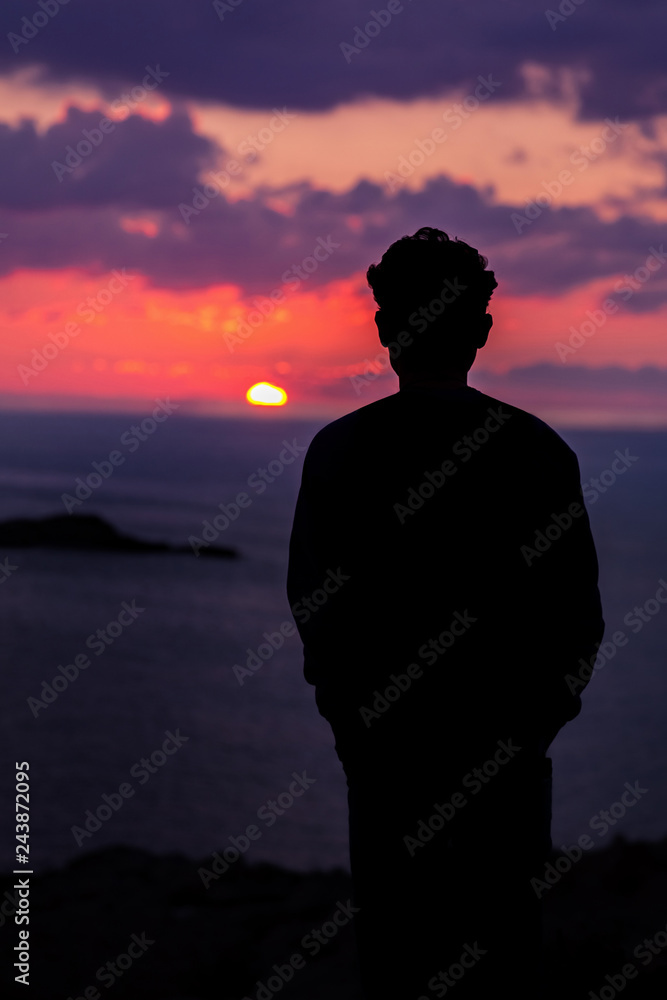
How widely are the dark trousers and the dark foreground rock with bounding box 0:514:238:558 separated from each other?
269 ft

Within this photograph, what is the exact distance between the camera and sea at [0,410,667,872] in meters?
35.5

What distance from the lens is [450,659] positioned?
2.10 m

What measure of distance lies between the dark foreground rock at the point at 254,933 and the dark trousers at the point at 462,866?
2526mm

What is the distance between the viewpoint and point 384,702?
7.04 ft

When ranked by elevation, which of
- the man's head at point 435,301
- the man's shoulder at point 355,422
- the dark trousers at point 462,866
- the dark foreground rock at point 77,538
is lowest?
the dark foreground rock at point 77,538

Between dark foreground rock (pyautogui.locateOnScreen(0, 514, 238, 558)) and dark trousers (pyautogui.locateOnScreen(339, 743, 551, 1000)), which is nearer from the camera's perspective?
dark trousers (pyautogui.locateOnScreen(339, 743, 551, 1000))

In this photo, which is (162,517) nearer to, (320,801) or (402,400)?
(320,801)

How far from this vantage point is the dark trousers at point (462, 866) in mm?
2127

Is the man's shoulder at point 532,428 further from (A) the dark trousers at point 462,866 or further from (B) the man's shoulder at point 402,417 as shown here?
(A) the dark trousers at point 462,866

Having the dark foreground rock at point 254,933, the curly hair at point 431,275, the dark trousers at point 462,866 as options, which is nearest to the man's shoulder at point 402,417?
the curly hair at point 431,275

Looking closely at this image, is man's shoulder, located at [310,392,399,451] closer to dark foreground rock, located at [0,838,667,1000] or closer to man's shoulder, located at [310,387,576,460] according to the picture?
man's shoulder, located at [310,387,576,460]

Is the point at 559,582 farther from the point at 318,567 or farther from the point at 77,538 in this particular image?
the point at 77,538

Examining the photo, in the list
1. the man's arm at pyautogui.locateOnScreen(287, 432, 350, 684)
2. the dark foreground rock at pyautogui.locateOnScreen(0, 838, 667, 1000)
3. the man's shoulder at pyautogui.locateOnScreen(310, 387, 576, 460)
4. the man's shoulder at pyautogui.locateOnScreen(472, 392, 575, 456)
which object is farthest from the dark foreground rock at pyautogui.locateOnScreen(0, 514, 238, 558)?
the man's shoulder at pyautogui.locateOnScreen(472, 392, 575, 456)

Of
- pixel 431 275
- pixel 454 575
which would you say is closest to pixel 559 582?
pixel 454 575
